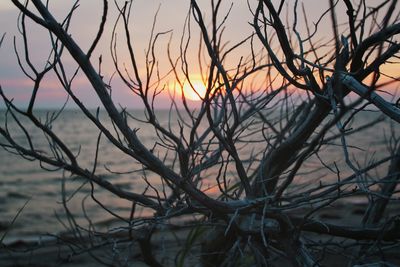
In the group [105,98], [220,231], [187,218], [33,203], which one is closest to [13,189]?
[33,203]

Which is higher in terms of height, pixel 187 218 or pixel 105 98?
pixel 105 98

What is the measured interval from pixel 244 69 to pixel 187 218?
9851mm

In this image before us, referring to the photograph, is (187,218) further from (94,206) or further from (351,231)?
(351,231)

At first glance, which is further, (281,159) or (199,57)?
(281,159)

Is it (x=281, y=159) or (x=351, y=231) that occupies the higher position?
(x=281, y=159)

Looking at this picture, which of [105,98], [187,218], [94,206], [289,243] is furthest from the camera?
[94,206]

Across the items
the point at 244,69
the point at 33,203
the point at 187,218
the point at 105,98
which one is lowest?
the point at 187,218

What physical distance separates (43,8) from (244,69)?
1457 millimetres

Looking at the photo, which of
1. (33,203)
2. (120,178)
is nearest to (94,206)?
(33,203)

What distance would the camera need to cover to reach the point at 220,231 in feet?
10.3

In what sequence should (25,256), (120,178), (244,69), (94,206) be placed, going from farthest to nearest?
(120,178), (94,206), (25,256), (244,69)

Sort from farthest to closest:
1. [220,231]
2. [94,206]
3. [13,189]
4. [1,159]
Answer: [1,159] → [13,189] → [94,206] → [220,231]

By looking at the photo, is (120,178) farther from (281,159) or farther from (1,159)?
(281,159)

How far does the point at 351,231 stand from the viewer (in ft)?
8.28
